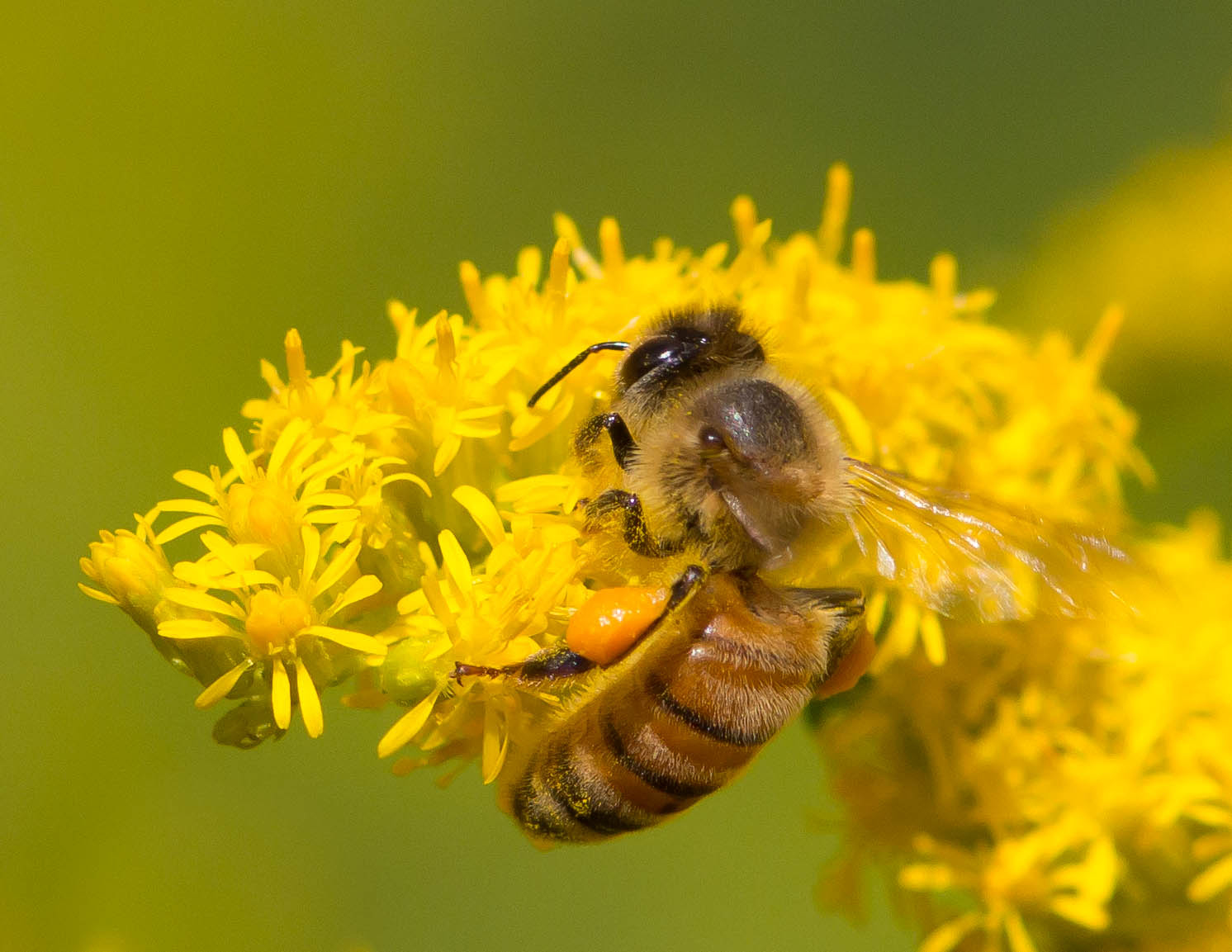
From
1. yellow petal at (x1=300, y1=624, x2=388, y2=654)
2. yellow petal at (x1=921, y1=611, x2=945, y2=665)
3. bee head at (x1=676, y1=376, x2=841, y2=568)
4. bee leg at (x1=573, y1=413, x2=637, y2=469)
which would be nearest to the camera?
yellow petal at (x1=300, y1=624, x2=388, y2=654)

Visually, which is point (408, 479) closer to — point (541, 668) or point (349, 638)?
point (349, 638)

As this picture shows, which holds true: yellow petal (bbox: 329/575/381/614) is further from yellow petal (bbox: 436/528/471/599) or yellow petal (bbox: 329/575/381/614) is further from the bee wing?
the bee wing

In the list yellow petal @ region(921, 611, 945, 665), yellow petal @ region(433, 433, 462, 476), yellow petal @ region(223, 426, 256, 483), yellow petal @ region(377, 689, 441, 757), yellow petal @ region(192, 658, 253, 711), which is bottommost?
yellow petal @ region(921, 611, 945, 665)

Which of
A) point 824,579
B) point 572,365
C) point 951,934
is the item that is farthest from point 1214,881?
point 572,365

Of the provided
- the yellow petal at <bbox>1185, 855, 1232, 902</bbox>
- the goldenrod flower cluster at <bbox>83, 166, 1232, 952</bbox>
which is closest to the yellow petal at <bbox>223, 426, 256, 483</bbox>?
the goldenrod flower cluster at <bbox>83, 166, 1232, 952</bbox>

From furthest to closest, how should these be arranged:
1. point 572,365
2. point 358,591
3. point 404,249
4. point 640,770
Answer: point 404,249 → point 572,365 → point 358,591 → point 640,770

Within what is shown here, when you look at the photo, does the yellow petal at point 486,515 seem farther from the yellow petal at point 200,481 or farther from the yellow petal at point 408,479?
the yellow petal at point 200,481
